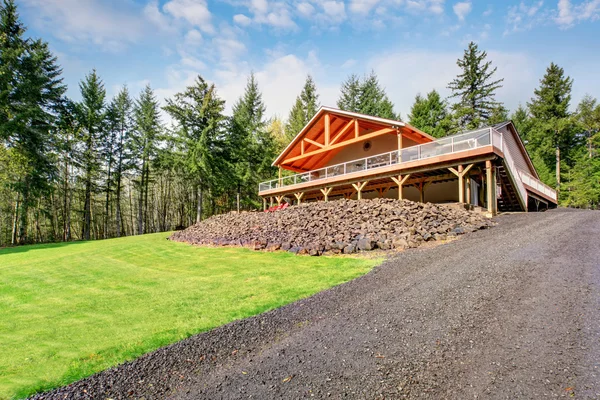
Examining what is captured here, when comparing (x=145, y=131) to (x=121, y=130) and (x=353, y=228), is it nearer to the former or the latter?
(x=121, y=130)

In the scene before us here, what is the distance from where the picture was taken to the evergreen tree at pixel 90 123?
24.1 metres

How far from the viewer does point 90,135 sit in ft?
80.1

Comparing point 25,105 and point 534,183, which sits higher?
point 25,105

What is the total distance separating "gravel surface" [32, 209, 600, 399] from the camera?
7.44 ft

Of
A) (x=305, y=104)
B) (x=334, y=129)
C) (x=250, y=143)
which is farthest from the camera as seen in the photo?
(x=305, y=104)

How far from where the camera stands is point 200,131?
24828mm

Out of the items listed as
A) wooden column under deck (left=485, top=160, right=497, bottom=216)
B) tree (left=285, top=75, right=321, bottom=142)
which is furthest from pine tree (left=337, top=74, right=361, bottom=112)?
wooden column under deck (left=485, top=160, right=497, bottom=216)

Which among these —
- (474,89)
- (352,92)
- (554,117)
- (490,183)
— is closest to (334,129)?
(490,183)

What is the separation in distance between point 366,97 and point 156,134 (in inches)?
946

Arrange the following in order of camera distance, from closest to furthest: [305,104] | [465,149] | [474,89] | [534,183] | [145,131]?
[465,149] → [534,183] → [145,131] → [474,89] → [305,104]

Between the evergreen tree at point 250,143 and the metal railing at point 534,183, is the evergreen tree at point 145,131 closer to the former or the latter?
the evergreen tree at point 250,143

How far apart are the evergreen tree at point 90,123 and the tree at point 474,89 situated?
3465 cm

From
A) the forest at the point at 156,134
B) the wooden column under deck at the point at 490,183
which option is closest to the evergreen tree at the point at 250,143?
the forest at the point at 156,134

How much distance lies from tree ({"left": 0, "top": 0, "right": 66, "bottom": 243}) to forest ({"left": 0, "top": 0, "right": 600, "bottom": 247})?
2.8 inches
